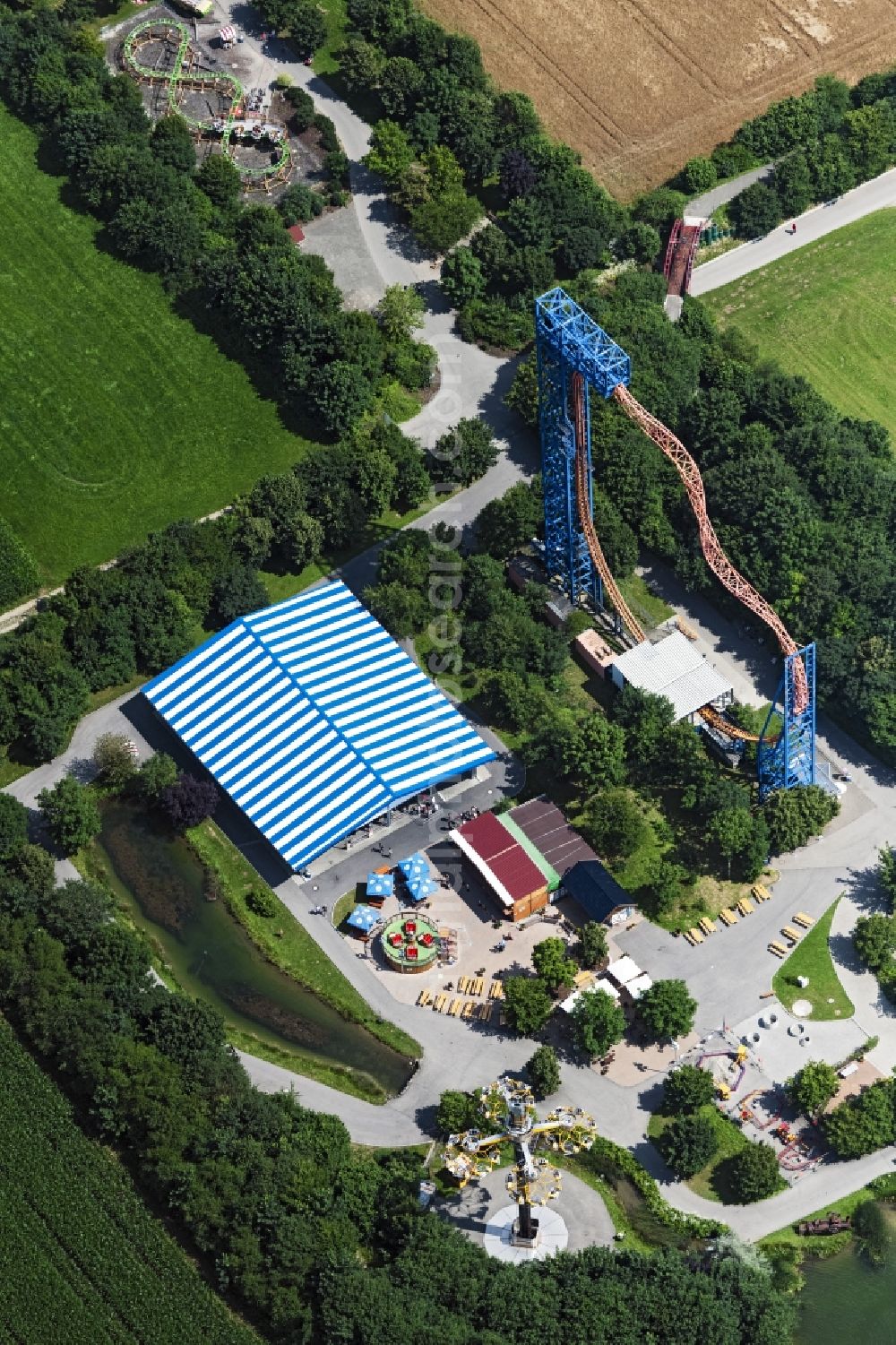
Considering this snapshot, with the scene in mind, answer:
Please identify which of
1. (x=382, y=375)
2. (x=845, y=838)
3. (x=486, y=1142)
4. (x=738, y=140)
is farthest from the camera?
(x=738, y=140)

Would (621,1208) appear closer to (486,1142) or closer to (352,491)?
(486,1142)

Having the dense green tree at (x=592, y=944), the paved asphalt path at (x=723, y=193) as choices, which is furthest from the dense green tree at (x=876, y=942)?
the paved asphalt path at (x=723, y=193)

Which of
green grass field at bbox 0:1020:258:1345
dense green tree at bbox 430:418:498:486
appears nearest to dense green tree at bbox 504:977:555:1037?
green grass field at bbox 0:1020:258:1345

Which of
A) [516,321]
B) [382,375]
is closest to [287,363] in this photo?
[382,375]

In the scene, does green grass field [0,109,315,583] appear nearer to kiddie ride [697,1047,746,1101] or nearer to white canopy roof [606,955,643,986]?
white canopy roof [606,955,643,986]

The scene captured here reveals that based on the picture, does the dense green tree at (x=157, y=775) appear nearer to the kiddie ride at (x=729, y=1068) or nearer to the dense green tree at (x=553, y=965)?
the dense green tree at (x=553, y=965)
